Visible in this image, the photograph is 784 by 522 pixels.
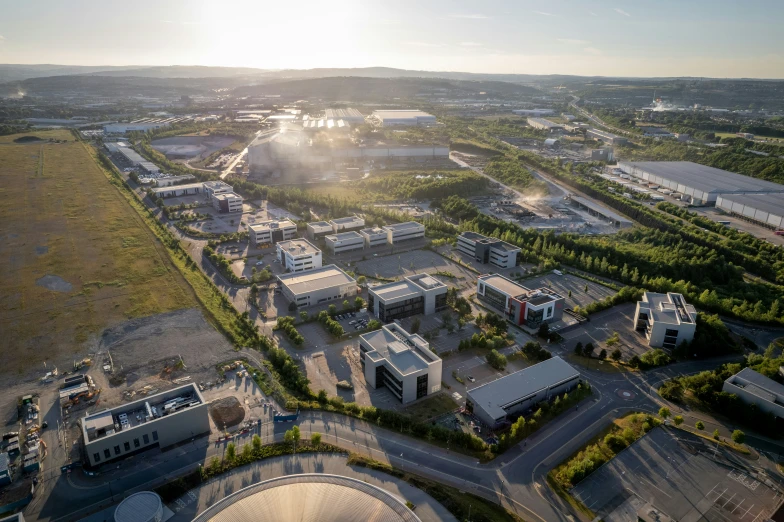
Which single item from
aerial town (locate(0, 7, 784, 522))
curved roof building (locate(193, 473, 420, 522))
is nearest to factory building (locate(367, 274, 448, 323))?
aerial town (locate(0, 7, 784, 522))

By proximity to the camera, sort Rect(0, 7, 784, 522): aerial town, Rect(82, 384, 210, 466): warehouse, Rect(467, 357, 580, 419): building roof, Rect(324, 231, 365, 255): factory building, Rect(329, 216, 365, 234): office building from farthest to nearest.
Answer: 1. Rect(329, 216, 365, 234): office building
2. Rect(324, 231, 365, 255): factory building
3. Rect(467, 357, 580, 419): building roof
4. Rect(82, 384, 210, 466): warehouse
5. Rect(0, 7, 784, 522): aerial town

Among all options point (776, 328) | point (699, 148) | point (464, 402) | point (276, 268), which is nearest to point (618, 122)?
point (699, 148)

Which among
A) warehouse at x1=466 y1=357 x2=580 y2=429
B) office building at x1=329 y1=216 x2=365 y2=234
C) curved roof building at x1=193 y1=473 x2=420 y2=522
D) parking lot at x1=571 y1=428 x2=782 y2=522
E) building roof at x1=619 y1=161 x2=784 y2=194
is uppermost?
building roof at x1=619 y1=161 x2=784 y2=194

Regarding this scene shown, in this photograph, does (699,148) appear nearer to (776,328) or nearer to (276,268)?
(776,328)

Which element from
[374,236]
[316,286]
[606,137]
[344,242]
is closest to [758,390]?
[316,286]

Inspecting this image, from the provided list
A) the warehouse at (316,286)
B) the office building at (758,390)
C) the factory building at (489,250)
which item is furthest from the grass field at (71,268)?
the office building at (758,390)

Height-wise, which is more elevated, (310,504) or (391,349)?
(310,504)

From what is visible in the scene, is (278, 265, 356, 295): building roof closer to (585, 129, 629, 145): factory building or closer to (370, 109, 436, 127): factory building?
(585, 129, 629, 145): factory building

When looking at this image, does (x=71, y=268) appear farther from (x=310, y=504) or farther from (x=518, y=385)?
(x=518, y=385)
